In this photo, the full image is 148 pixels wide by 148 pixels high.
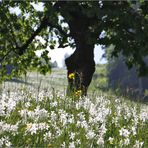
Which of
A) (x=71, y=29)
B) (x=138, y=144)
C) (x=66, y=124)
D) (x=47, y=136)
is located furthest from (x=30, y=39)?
(x=47, y=136)

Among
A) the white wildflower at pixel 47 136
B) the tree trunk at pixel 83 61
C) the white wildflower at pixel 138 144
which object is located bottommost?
the white wildflower at pixel 138 144

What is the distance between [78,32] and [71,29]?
3.39ft

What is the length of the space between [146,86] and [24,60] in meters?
108

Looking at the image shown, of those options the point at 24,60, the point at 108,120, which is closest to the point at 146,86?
the point at 24,60

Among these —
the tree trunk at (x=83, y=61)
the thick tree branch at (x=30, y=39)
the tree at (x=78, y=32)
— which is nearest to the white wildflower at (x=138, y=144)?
the tree at (x=78, y=32)

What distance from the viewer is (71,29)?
2641 centimetres

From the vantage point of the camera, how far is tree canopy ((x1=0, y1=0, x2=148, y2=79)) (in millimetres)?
22141

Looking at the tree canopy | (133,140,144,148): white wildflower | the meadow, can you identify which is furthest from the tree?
(133,140,144,148): white wildflower

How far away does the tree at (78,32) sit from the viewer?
22.2 meters

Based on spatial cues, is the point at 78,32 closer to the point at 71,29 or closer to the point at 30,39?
the point at 71,29

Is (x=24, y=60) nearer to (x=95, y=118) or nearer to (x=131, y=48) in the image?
(x=131, y=48)

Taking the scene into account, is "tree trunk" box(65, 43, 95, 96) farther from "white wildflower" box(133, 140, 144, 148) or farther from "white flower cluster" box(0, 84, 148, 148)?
"white wildflower" box(133, 140, 144, 148)

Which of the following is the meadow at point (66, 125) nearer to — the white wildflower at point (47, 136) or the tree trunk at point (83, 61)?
the white wildflower at point (47, 136)

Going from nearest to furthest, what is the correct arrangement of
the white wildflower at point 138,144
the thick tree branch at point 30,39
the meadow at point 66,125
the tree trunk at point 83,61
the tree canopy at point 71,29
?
the meadow at point 66,125 < the white wildflower at point 138,144 < the tree canopy at point 71,29 < the tree trunk at point 83,61 < the thick tree branch at point 30,39
